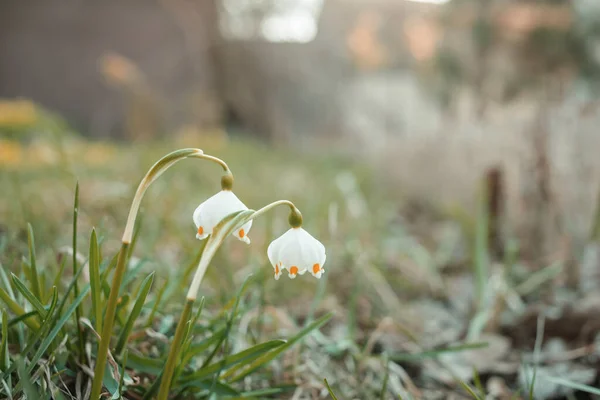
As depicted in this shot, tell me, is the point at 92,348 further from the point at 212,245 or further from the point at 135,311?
the point at 212,245

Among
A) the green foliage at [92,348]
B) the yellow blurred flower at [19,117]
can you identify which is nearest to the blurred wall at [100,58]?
the yellow blurred flower at [19,117]

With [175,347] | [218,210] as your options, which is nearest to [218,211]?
[218,210]

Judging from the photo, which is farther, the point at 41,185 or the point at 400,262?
the point at 41,185

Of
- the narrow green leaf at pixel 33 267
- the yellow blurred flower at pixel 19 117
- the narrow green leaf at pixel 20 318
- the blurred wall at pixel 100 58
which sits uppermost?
the blurred wall at pixel 100 58

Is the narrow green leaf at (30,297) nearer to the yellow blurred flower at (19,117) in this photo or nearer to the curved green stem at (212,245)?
the curved green stem at (212,245)

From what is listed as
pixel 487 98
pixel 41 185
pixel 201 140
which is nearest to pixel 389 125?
pixel 487 98

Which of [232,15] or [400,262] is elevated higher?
[232,15]

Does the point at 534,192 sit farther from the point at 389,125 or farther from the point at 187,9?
the point at 187,9
